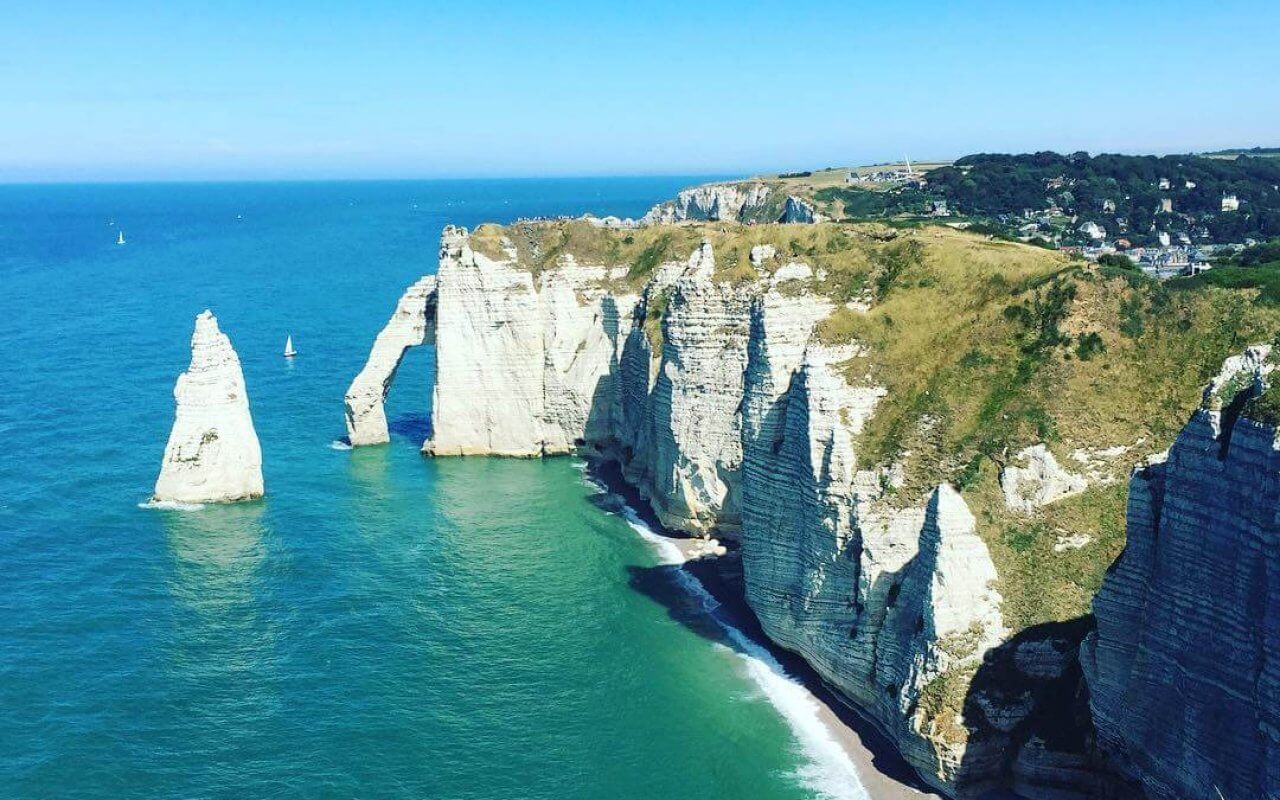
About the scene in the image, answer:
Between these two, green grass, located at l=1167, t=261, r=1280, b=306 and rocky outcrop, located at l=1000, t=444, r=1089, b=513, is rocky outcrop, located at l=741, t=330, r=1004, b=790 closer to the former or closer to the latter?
rocky outcrop, located at l=1000, t=444, r=1089, b=513

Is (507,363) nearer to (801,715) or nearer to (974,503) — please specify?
(801,715)

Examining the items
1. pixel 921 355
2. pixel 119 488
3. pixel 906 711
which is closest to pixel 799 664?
pixel 906 711

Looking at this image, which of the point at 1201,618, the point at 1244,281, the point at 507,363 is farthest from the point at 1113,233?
the point at 1201,618

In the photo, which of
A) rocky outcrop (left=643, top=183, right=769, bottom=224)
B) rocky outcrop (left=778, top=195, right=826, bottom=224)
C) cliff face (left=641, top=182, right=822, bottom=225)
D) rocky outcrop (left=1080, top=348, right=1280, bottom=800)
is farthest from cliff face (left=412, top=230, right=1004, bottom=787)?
rocky outcrop (left=643, top=183, right=769, bottom=224)

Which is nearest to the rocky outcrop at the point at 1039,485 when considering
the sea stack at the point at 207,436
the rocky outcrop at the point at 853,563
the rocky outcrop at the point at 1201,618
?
the rocky outcrop at the point at 853,563

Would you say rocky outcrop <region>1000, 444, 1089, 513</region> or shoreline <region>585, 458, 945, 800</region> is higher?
rocky outcrop <region>1000, 444, 1089, 513</region>
